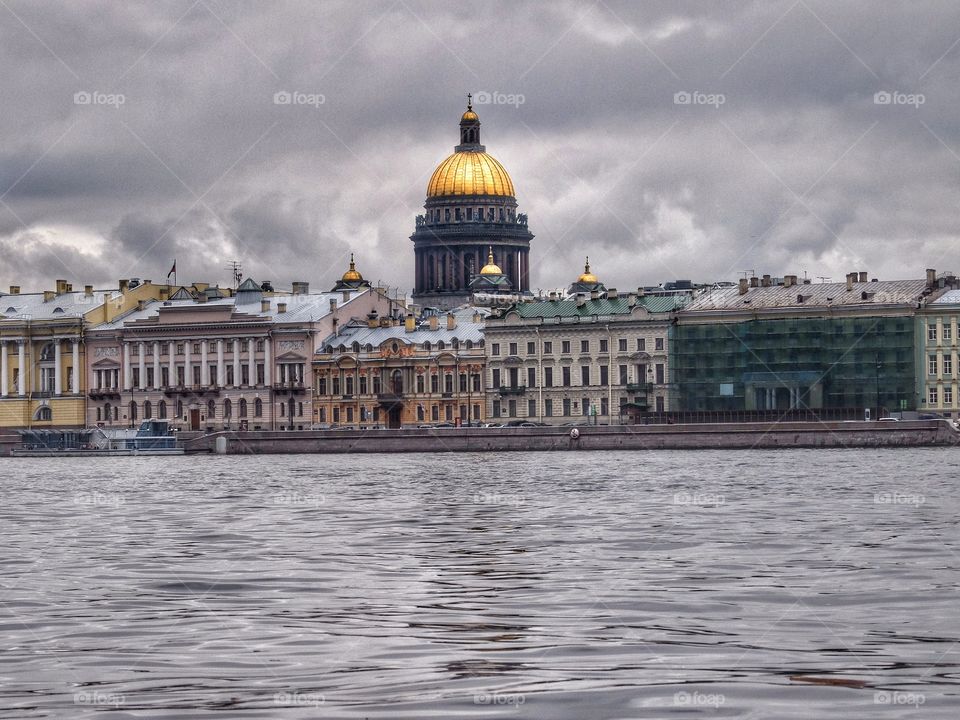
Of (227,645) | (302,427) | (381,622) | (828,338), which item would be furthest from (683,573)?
(302,427)

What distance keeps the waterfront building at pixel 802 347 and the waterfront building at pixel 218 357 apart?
18.1m

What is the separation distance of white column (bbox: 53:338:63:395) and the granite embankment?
18.3 meters

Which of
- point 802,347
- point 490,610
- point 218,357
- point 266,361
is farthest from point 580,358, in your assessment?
point 490,610

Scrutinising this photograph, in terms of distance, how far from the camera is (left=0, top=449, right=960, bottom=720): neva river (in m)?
9.06

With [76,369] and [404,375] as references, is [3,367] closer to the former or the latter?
[76,369]

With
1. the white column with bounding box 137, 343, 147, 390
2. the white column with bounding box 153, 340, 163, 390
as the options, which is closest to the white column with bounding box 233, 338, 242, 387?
the white column with bounding box 153, 340, 163, 390

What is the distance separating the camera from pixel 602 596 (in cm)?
1299

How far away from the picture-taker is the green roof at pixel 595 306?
73.9m

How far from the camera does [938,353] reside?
66.9 m

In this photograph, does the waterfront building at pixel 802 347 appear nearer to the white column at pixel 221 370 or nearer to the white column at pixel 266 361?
the white column at pixel 266 361

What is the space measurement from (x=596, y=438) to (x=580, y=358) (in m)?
14.1

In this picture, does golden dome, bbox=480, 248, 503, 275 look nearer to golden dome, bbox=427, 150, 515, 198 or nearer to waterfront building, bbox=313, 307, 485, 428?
golden dome, bbox=427, 150, 515, 198

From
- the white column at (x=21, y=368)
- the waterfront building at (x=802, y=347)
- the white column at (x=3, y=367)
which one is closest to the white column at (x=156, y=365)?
the white column at (x=21, y=368)

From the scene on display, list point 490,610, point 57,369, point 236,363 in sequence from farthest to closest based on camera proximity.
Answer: point 57,369
point 236,363
point 490,610
